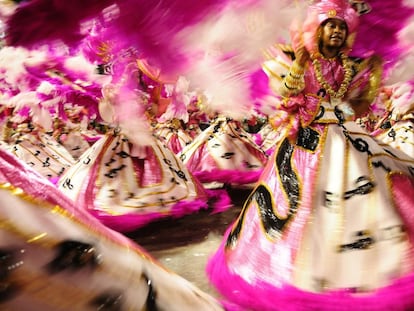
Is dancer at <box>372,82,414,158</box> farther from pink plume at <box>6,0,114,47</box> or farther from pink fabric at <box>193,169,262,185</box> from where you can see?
pink plume at <box>6,0,114,47</box>

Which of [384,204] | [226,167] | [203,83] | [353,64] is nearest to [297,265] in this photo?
[384,204]

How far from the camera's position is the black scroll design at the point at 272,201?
1.44m

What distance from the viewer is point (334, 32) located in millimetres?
1500

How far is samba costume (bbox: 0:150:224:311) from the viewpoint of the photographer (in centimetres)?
41

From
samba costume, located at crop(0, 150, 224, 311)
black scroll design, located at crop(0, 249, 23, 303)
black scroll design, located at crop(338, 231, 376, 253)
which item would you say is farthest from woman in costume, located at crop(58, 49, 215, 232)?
black scroll design, located at crop(0, 249, 23, 303)

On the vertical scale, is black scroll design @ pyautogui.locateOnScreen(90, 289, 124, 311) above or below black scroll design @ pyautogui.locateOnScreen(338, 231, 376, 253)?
above

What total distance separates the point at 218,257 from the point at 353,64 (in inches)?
33.2

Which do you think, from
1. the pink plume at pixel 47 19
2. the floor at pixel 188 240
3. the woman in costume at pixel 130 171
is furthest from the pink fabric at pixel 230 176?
the pink plume at pixel 47 19

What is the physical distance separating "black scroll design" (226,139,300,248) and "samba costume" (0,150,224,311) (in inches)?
36.5

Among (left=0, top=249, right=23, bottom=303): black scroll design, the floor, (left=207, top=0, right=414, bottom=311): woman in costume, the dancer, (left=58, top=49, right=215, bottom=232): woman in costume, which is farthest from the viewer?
the dancer

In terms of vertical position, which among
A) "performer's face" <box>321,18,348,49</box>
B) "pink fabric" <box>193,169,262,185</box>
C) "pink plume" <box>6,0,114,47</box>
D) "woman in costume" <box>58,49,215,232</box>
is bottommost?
"pink fabric" <box>193,169,262,185</box>

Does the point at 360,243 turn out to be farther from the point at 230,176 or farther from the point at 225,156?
the point at 225,156

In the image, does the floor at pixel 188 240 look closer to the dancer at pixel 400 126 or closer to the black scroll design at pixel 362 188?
the black scroll design at pixel 362 188

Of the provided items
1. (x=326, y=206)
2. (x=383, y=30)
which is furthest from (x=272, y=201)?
(x=383, y=30)
